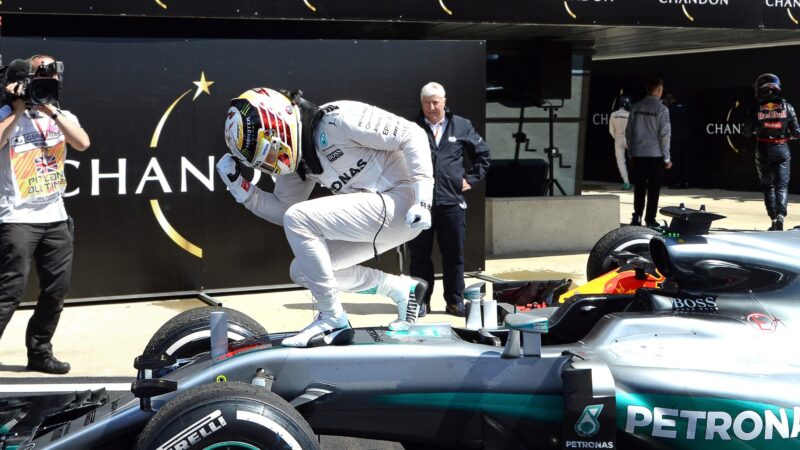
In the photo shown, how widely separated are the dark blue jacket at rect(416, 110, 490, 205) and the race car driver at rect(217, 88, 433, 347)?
2.62 metres

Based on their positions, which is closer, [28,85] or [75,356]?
[28,85]

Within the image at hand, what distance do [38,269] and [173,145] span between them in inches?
106

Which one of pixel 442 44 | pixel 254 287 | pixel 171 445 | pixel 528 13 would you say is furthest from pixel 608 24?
pixel 171 445

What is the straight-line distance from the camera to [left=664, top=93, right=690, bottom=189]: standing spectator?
20330 mm

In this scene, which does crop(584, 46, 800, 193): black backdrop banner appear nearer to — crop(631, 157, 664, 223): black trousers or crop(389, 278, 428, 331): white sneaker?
crop(631, 157, 664, 223): black trousers

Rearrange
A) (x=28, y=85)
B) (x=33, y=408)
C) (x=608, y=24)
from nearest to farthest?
(x=33, y=408) → (x=28, y=85) → (x=608, y=24)

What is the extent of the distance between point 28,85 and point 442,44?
14.5ft

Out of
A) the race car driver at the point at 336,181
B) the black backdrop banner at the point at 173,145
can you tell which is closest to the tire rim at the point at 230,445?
the race car driver at the point at 336,181

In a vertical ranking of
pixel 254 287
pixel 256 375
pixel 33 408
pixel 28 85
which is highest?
pixel 28 85

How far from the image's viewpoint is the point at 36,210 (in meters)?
6.20

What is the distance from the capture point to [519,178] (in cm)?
1228

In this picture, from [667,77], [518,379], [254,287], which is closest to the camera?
[518,379]

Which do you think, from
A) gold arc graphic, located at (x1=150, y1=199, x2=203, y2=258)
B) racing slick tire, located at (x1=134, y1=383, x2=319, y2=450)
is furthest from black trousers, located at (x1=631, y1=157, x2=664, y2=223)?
racing slick tire, located at (x1=134, y1=383, x2=319, y2=450)

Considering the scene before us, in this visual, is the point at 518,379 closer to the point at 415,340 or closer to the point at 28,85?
the point at 415,340
